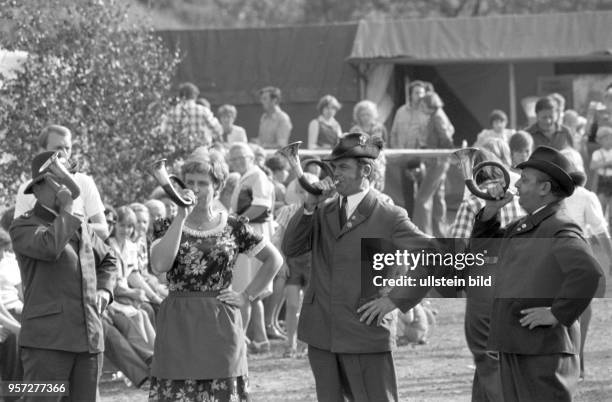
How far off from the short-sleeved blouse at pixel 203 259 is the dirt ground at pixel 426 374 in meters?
3.10

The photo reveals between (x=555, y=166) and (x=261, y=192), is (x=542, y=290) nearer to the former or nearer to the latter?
(x=555, y=166)

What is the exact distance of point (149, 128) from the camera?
1356cm

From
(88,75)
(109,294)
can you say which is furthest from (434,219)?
(109,294)

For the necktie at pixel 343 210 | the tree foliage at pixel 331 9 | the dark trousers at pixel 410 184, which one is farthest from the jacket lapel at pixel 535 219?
the tree foliage at pixel 331 9

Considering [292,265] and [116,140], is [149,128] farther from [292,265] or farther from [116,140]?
[292,265]

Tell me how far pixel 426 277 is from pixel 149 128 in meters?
7.06

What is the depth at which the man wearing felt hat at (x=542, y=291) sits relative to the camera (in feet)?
21.2

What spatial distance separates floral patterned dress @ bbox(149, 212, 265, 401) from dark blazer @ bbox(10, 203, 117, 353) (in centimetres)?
55

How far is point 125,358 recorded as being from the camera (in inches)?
397

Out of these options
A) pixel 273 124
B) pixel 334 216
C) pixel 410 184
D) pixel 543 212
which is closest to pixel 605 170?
pixel 410 184

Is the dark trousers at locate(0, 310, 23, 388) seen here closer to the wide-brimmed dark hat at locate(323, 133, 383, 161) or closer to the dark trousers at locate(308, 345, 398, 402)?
the dark trousers at locate(308, 345, 398, 402)

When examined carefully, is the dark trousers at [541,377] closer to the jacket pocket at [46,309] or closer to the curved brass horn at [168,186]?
the curved brass horn at [168,186]

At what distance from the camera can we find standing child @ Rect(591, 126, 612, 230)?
574 inches

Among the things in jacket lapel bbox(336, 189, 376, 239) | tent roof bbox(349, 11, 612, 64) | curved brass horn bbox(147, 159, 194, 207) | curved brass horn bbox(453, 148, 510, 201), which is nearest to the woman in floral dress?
curved brass horn bbox(147, 159, 194, 207)
